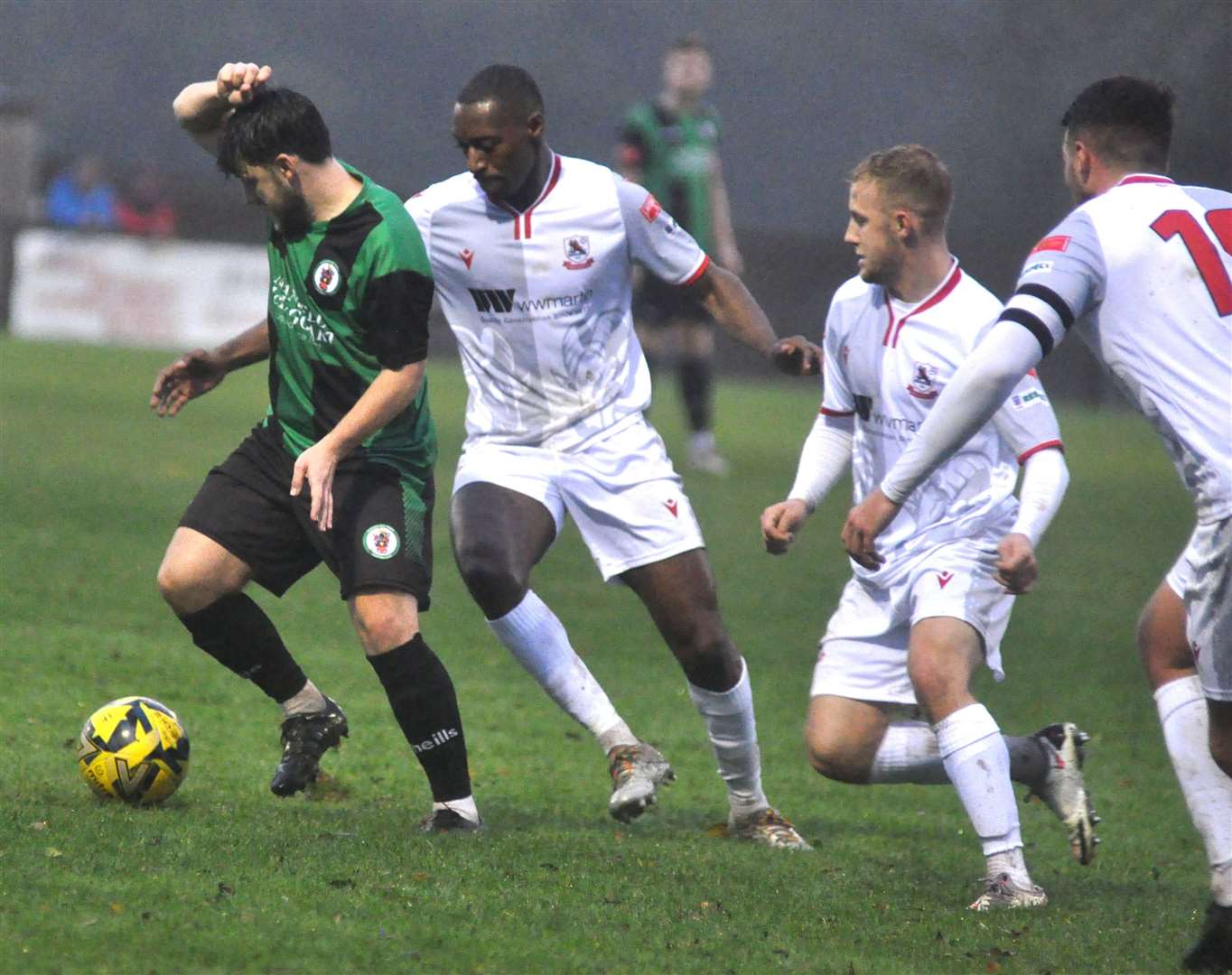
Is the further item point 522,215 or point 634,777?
point 522,215

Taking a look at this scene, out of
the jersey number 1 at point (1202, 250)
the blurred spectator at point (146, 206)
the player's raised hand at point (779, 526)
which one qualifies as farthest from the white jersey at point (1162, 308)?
the blurred spectator at point (146, 206)

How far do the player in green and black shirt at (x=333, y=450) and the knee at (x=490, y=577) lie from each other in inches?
8.2

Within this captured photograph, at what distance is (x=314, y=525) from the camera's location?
5109 mm

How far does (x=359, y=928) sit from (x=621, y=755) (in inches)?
58.7

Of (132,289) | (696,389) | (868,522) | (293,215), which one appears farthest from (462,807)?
(132,289)

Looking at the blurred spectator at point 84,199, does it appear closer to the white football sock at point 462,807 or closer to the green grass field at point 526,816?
the green grass field at point 526,816

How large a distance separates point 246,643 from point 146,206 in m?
21.8

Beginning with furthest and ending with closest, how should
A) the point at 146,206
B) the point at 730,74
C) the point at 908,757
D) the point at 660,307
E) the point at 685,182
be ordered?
1. the point at 730,74
2. the point at 146,206
3. the point at 685,182
4. the point at 660,307
5. the point at 908,757

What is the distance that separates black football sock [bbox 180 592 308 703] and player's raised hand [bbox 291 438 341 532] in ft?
2.04

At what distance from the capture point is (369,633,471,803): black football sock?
5.05 m

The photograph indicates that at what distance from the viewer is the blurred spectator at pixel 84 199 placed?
2558cm

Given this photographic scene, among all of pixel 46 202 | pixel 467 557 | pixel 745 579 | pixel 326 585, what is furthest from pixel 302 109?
pixel 46 202

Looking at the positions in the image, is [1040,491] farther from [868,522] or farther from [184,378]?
[184,378]

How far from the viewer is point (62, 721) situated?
616 cm
